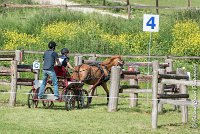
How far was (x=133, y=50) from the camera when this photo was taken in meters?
37.9

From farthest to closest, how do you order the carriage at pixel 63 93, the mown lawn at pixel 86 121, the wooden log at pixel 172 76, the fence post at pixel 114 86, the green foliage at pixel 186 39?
the green foliage at pixel 186 39 < the carriage at pixel 63 93 < the fence post at pixel 114 86 < the wooden log at pixel 172 76 < the mown lawn at pixel 86 121

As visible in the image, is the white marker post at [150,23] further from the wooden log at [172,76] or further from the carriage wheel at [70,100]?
the wooden log at [172,76]

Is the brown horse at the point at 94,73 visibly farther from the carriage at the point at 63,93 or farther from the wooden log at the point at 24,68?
the wooden log at the point at 24,68

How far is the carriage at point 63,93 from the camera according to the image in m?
20.8

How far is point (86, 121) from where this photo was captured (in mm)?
18109

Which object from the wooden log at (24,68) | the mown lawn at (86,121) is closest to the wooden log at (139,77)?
the mown lawn at (86,121)

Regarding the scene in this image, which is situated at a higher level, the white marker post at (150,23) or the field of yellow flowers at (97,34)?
the field of yellow flowers at (97,34)

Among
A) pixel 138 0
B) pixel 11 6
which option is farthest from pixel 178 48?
pixel 138 0

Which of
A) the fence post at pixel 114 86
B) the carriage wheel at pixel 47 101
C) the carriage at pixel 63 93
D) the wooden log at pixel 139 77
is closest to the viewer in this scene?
the fence post at pixel 114 86

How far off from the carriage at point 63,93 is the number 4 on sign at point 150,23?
5.75 meters

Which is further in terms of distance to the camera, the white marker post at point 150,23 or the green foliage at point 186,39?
the green foliage at point 186,39

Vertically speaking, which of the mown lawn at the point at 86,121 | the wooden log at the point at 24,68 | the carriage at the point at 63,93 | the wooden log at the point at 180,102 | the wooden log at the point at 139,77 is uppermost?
the wooden log at the point at 24,68

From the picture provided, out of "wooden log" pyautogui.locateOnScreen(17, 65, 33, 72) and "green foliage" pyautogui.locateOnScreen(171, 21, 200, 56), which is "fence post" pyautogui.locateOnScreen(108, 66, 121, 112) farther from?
"green foliage" pyautogui.locateOnScreen(171, 21, 200, 56)

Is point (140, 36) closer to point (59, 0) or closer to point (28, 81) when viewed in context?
point (28, 81)
